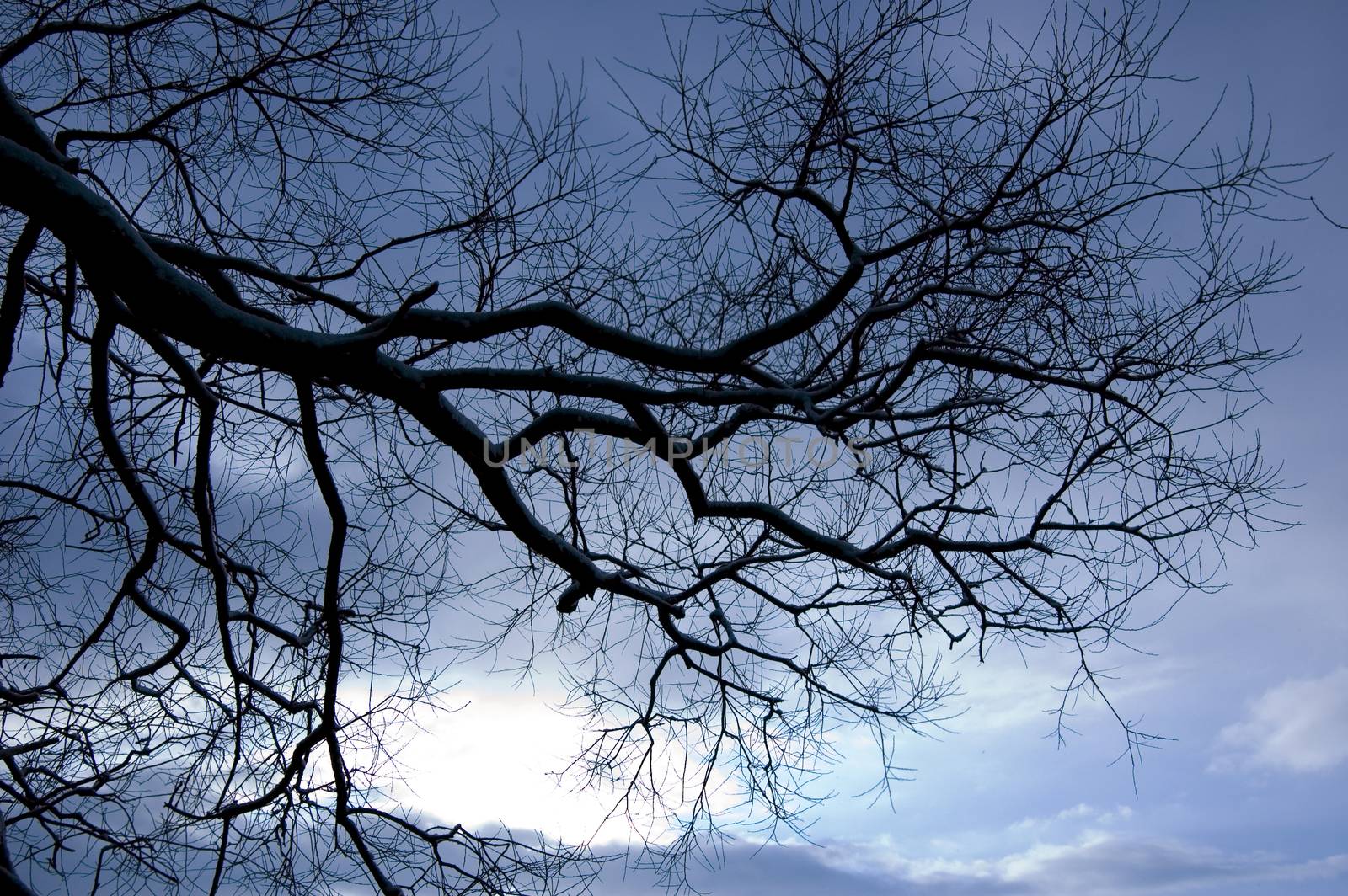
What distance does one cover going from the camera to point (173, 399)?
19.5 ft

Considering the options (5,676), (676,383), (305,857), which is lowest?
(305,857)

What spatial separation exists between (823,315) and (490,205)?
189 centimetres

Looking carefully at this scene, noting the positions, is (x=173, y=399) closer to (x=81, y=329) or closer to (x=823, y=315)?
(x=81, y=329)

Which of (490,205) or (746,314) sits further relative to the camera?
(746,314)

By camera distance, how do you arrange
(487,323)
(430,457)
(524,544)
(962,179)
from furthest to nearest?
(430,457) → (524,544) → (962,179) → (487,323)

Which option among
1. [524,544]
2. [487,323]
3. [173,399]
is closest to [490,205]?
[487,323]

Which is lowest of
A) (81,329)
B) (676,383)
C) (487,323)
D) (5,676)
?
(5,676)

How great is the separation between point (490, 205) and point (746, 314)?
1.50 m

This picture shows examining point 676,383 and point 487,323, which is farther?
point 676,383

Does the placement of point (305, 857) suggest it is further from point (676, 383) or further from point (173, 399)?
point (676, 383)

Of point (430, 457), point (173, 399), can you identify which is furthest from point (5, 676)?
point (430, 457)

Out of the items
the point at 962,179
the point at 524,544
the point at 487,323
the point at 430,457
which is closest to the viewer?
the point at 487,323

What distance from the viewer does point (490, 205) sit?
5.25 metres

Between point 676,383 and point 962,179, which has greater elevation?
point 962,179
